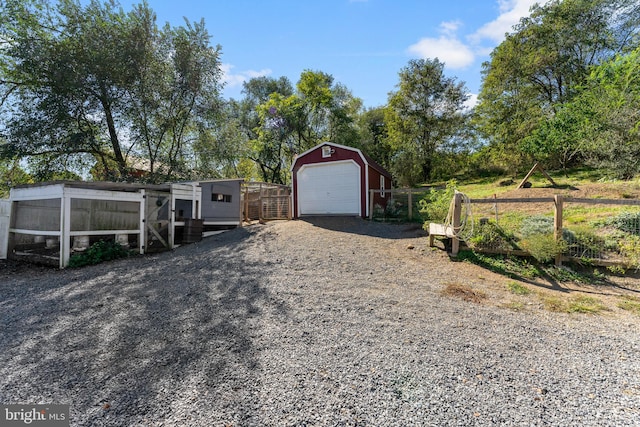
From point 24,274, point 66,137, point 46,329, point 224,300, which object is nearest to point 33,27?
point 66,137

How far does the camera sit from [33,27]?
1082 cm

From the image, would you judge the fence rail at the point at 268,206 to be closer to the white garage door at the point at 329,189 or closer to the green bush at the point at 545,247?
the white garage door at the point at 329,189

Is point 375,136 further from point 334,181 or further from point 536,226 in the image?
point 536,226

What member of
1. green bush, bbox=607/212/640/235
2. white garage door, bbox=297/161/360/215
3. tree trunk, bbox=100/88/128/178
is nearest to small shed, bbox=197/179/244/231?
white garage door, bbox=297/161/360/215

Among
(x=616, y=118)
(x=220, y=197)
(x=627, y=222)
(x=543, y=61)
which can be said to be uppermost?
(x=543, y=61)

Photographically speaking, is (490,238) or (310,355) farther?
(490,238)

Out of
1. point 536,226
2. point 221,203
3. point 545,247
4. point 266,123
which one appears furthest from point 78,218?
point 266,123

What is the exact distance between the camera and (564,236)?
17.1ft

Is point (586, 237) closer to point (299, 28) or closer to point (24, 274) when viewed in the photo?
point (299, 28)

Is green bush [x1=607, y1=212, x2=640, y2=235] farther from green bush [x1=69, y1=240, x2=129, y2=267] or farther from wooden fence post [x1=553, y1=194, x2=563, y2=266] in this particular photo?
green bush [x1=69, y1=240, x2=129, y2=267]

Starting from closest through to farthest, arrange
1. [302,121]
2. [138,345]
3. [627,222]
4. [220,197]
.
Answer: [138,345], [627,222], [220,197], [302,121]

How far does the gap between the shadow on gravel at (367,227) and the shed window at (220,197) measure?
3.45m

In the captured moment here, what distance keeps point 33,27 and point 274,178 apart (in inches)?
588

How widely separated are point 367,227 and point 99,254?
7569mm
